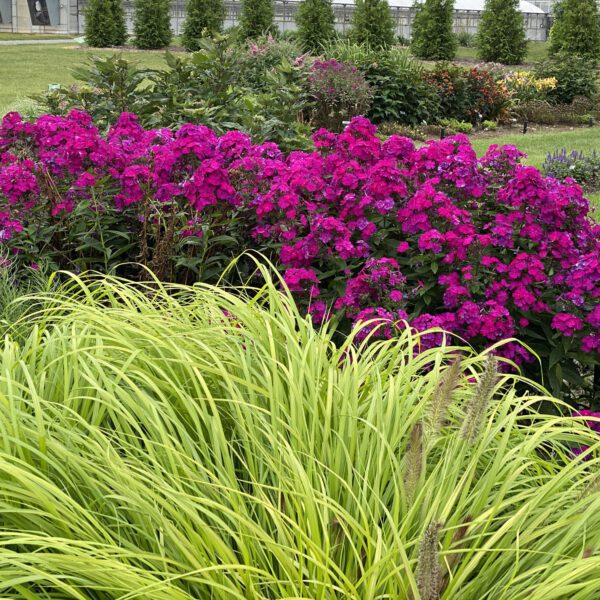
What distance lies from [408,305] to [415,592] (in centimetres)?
236

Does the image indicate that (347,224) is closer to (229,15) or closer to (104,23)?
(104,23)

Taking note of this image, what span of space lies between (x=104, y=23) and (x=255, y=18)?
560cm

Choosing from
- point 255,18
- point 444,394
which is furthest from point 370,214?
point 255,18

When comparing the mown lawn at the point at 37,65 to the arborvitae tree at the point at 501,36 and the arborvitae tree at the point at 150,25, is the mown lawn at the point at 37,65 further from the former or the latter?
the arborvitae tree at the point at 501,36

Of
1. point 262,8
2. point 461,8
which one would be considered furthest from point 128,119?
point 461,8

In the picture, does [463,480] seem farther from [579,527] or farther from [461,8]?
[461,8]

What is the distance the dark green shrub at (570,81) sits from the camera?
17.9m

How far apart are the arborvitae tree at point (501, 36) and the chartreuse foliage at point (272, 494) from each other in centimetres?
2493

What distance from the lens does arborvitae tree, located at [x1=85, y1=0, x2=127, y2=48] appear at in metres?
27.7

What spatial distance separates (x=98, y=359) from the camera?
7.70 feet

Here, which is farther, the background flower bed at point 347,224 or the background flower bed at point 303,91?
the background flower bed at point 303,91

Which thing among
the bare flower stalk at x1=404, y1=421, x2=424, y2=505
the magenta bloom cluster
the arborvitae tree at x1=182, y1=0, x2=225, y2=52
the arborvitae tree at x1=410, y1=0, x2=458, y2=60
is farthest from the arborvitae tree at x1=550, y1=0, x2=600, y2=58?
the bare flower stalk at x1=404, y1=421, x2=424, y2=505

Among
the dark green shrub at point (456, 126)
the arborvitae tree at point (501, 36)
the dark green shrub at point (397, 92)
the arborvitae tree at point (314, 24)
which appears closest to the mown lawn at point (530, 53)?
the arborvitae tree at point (501, 36)

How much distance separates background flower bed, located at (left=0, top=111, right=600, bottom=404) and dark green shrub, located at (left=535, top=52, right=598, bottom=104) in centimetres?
1468
